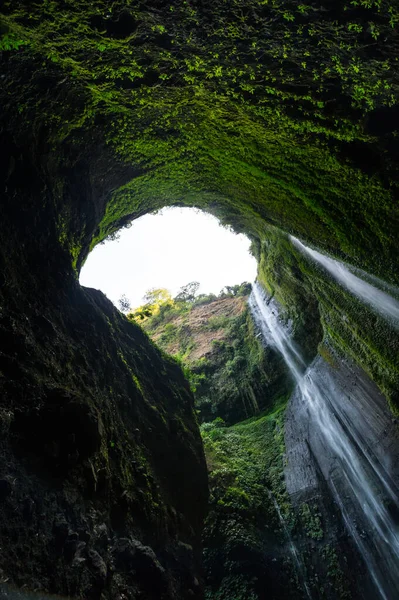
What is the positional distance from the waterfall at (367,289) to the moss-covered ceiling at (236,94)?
3.49 feet

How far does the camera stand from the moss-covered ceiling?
2984 millimetres

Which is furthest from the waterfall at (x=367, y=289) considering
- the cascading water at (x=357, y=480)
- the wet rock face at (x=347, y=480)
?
the cascading water at (x=357, y=480)

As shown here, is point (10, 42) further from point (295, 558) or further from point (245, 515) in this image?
point (295, 558)

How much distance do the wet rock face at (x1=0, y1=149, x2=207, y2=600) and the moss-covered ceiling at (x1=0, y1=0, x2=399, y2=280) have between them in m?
1.24

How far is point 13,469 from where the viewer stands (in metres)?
3.19

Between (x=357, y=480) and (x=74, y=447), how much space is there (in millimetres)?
9124

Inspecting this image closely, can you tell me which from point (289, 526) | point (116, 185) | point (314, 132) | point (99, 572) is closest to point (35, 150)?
point (116, 185)

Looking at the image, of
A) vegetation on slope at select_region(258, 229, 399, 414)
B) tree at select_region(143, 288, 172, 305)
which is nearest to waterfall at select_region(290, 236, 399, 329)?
vegetation on slope at select_region(258, 229, 399, 414)

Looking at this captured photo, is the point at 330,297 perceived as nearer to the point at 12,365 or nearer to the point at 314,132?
the point at 314,132

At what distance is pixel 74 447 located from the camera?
4.14m

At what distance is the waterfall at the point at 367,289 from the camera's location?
7309 mm

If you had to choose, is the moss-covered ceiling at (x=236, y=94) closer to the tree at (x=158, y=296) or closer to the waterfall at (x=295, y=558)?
the waterfall at (x=295, y=558)

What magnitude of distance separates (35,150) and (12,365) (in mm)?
3179

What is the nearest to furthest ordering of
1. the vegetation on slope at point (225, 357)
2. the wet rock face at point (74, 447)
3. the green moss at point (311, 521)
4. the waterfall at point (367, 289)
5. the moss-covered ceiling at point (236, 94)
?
the moss-covered ceiling at point (236, 94) → the wet rock face at point (74, 447) → the waterfall at point (367, 289) → the green moss at point (311, 521) → the vegetation on slope at point (225, 357)
